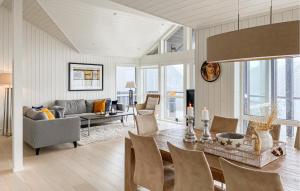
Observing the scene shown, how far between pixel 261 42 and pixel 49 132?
415 centimetres

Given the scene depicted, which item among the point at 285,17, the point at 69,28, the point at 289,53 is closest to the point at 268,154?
the point at 289,53

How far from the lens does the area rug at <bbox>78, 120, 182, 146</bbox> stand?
5608 mm

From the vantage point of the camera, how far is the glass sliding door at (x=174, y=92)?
782cm

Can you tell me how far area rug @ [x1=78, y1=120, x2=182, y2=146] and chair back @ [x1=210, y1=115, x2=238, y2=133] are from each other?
3117mm

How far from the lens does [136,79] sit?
938cm

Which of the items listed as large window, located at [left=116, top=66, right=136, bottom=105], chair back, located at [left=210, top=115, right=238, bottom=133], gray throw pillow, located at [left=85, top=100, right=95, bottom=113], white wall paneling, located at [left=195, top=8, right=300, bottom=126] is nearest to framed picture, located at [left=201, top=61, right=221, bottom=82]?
white wall paneling, located at [left=195, top=8, right=300, bottom=126]

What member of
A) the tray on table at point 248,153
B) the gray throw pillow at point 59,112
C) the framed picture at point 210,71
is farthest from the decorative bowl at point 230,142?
the gray throw pillow at point 59,112

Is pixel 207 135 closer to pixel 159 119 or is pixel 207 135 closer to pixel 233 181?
pixel 233 181

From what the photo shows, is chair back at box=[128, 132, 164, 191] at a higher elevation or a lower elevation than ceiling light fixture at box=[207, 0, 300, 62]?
lower

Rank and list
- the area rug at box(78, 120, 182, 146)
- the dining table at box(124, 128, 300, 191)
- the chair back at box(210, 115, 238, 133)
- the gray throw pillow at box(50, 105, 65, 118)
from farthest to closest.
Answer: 1. the area rug at box(78, 120, 182, 146)
2. the gray throw pillow at box(50, 105, 65, 118)
3. the chair back at box(210, 115, 238, 133)
4. the dining table at box(124, 128, 300, 191)

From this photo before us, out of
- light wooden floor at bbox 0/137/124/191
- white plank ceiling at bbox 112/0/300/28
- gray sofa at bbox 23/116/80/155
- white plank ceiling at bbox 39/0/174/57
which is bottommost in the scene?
light wooden floor at bbox 0/137/124/191

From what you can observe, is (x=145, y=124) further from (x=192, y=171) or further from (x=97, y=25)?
(x=97, y=25)

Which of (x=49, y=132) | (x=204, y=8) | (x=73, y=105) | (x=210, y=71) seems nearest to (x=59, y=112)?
(x=49, y=132)

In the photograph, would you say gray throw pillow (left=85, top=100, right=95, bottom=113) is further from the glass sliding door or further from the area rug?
the glass sliding door
